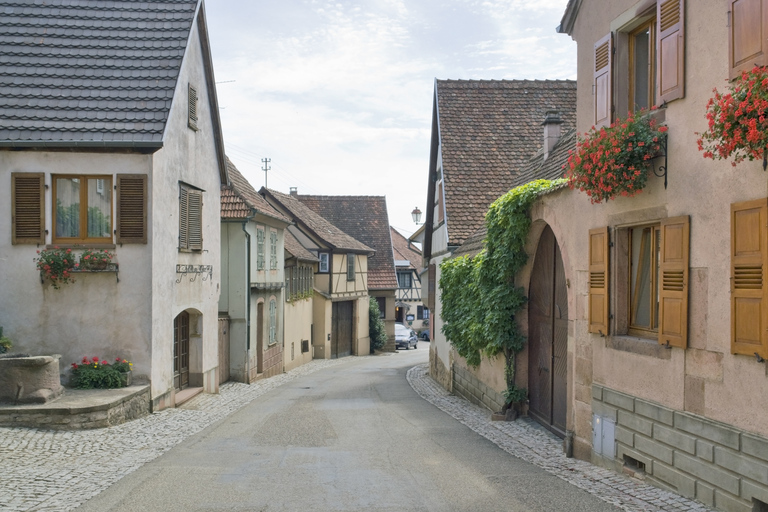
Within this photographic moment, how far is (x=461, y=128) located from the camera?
850 inches

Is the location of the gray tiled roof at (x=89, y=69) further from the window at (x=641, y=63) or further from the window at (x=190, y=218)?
the window at (x=641, y=63)

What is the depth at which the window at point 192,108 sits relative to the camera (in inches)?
608

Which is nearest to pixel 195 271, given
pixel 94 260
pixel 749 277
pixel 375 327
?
pixel 94 260

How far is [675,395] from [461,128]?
1510cm

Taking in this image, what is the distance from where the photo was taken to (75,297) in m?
12.7

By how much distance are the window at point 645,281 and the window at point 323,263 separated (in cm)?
2851

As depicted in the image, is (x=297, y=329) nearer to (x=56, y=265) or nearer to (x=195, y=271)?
(x=195, y=271)

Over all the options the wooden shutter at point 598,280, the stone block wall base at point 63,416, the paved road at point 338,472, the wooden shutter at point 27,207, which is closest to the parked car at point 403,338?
the paved road at point 338,472

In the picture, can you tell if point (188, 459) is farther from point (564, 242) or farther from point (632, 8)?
point (632, 8)

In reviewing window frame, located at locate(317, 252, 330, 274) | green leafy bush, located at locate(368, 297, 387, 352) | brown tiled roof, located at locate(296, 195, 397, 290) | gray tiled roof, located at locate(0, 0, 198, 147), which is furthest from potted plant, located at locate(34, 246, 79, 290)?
brown tiled roof, located at locate(296, 195, 397, 290)

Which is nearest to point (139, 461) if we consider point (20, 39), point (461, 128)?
point (20, 39)

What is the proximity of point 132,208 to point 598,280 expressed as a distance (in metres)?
7.98

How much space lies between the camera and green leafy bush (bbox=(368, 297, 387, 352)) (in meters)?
44.4

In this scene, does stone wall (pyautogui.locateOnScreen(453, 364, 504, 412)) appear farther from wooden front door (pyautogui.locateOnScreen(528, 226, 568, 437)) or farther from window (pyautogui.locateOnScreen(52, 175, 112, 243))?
window (pyautogui.locateOnScreen(52, 175, 112, 243))
